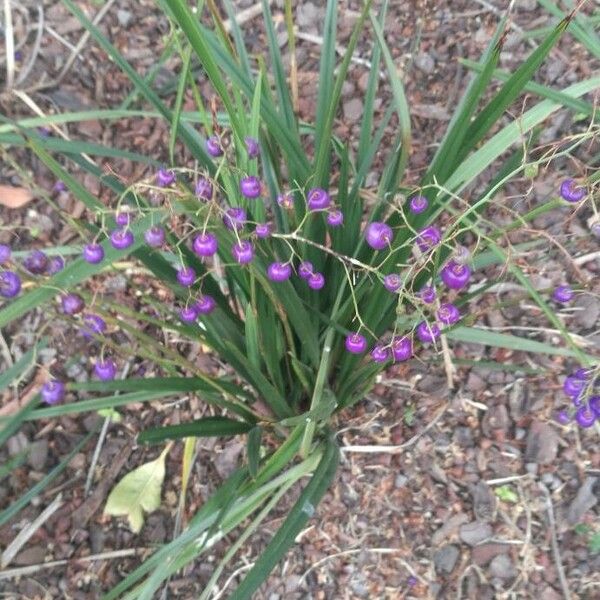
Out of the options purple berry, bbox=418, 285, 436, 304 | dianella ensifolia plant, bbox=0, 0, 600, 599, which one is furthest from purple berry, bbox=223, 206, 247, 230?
purple berry, bbox=418, 285, 436, 304

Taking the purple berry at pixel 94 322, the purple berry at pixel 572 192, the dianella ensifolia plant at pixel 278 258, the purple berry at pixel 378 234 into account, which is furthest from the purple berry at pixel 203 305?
the purple berry at pixel 572 192

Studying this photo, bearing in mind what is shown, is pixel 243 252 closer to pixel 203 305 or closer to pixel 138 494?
pixel 203 305

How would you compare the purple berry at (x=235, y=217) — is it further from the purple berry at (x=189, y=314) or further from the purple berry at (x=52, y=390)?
the purple berry at (x=52, y=390)

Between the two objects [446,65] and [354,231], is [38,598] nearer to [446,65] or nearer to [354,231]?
[354,231]

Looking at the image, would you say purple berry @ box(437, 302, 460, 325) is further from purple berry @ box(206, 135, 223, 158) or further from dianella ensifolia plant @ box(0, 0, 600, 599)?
purple berry @ box(206, 135, 223, 158)

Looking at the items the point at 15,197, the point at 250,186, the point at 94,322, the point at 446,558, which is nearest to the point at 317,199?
the point at 250,186

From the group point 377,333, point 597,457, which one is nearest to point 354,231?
point 377,333
